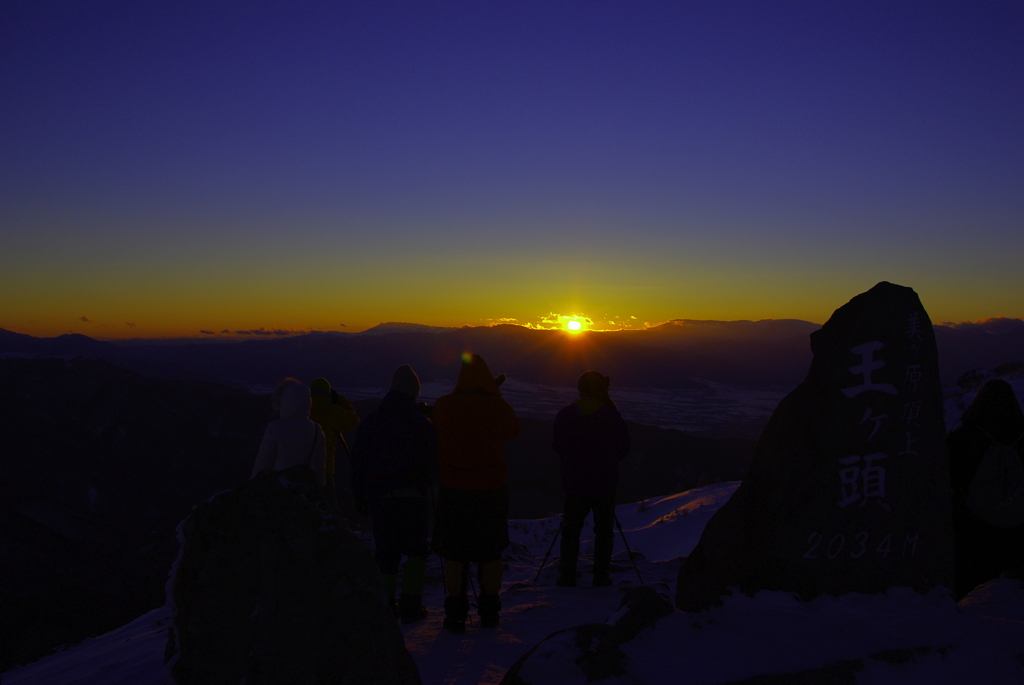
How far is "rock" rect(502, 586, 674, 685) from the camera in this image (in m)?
3.24

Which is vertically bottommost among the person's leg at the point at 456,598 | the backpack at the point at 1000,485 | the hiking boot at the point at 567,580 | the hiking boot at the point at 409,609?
the hiking boot at the point at 567,580

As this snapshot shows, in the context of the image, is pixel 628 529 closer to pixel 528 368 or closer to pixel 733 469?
pixel 733 469

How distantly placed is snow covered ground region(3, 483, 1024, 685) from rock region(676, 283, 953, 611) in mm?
195

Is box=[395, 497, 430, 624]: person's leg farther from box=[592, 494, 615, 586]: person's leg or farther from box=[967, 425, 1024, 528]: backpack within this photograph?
box=[967, 425, 1024, 528]: backpack

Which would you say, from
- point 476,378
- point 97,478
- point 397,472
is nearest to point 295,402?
point 397,472

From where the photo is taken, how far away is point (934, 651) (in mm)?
3477

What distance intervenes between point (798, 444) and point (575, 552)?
249 centimetres

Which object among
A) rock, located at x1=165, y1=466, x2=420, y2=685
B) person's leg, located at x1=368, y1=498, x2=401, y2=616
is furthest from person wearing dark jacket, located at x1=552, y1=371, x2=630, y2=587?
rock, located at x1=165, y1=466, x2=420, y2=685

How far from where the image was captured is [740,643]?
12.0ft

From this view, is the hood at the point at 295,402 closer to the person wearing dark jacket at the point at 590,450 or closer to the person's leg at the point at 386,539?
the person's leg at the point at 386,539

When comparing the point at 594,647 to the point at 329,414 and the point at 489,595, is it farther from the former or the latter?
the point at 329,414

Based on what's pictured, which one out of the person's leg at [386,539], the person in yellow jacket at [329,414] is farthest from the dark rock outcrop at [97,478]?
the person's leg at [386,539]

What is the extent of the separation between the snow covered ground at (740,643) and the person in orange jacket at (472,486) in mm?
308

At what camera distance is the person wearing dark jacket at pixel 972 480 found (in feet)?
16.0
